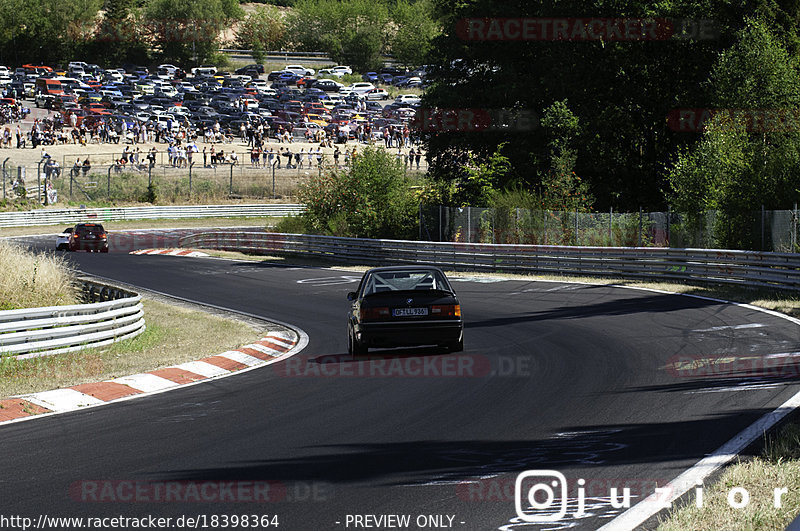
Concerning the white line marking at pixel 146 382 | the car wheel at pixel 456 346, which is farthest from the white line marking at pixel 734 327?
the white line marking at pixel 146 382

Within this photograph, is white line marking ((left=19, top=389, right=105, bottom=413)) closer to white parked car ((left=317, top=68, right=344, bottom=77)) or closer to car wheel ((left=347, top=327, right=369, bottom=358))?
car wheel ((left=347, top=327, right=369, bottom=358))

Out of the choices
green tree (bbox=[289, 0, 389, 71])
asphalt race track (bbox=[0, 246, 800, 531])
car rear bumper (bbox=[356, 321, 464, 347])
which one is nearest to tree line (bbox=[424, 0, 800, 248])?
car rear bumper (bbox=[356, 321, 464, 347])

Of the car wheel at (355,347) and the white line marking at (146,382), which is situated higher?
the car wheel at (355,347)

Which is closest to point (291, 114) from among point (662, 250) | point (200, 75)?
point (200, 75)

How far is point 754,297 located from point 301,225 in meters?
25.4

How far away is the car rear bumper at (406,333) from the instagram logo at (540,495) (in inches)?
270

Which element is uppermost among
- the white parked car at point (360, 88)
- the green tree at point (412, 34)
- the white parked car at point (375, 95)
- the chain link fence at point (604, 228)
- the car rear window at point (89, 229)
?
the green tree at point (412, 34)

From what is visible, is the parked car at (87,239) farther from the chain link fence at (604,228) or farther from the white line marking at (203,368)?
the white line marking at (203,368)

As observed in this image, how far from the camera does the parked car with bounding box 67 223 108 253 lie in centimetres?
4350

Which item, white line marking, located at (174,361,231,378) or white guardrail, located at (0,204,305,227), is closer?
white line marking, located at (174,361,231,378)

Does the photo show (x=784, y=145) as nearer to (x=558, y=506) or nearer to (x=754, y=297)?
(x=754, y=297)

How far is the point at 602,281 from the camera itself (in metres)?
28.2

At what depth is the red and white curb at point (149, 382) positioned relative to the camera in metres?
10.9

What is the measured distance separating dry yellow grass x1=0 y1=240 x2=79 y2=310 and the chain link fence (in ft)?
55.7
